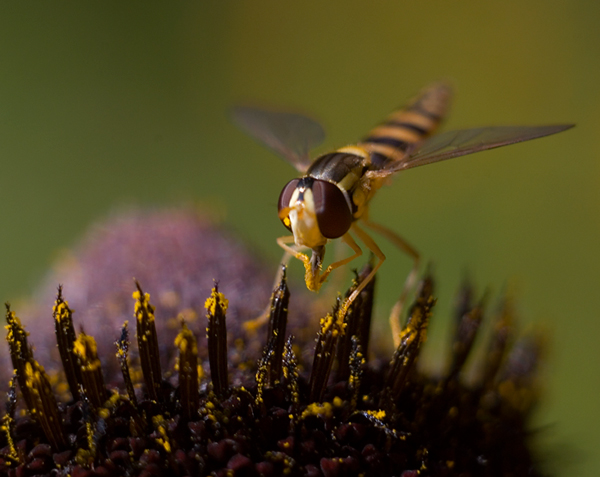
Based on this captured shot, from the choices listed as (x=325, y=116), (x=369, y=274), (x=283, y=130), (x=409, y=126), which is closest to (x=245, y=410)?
(x=369, y=274)

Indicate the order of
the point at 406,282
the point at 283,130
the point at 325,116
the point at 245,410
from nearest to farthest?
the point at 245,410 → the point at 406,282 → the point at 283,130 → the point at 325,116

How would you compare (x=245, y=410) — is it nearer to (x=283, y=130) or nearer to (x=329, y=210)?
(x=329, y=210)

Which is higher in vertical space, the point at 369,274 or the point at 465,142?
the point at 465,142

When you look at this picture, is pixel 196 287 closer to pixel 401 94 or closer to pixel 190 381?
pixel 190 381

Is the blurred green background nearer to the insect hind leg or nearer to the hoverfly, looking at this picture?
the hoverfly

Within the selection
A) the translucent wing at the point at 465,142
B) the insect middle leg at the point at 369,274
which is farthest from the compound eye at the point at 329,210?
the translucent wing at the point at 465,142

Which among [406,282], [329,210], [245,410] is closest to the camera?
[245,410]

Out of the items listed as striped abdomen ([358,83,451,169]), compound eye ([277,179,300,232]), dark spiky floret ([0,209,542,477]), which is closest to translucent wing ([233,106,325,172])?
striped abdomen ([358,83,451,169])
